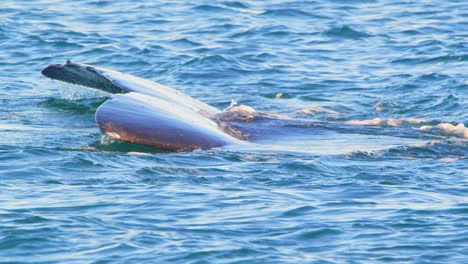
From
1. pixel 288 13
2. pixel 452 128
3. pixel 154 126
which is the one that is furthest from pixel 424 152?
pixel 288 13

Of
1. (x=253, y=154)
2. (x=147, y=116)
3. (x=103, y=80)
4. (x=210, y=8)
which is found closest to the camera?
(x=253, y=154)

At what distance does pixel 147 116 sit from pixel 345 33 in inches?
414

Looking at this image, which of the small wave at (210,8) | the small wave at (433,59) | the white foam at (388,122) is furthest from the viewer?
the small wave at (210,8)

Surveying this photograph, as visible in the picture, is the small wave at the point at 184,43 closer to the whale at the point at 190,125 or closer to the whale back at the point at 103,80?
the whale at the point at 190,125

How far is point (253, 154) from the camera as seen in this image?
11703 millimetres

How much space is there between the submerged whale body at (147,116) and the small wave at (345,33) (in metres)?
8.56

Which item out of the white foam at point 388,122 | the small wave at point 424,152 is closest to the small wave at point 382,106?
the white foam at point 388,122

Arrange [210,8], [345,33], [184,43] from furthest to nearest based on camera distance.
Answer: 1. [210,8]
2. [345,33]
3. [184,43]

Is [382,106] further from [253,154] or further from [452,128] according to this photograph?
[253,154]

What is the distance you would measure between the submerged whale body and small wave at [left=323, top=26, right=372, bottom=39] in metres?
8.56

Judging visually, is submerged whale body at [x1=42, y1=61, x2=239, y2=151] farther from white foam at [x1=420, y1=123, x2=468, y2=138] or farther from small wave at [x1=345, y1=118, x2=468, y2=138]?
white foam at [x1=420, y1=123, x2=468, y2=138]

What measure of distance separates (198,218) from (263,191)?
1.15m

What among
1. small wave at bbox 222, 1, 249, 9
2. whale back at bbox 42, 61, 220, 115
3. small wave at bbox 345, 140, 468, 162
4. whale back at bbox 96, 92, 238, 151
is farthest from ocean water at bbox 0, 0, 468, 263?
small wave at bbox 222, 1, 249, 9

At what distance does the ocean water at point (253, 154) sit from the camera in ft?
28.6
